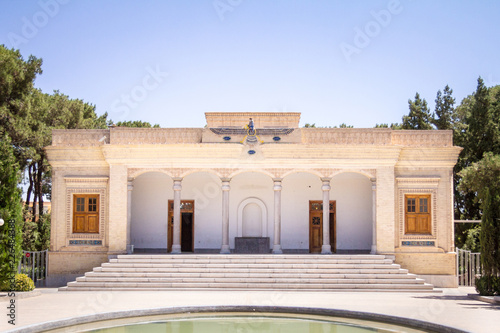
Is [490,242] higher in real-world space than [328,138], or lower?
lower

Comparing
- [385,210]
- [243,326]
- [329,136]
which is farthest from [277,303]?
[329,136]

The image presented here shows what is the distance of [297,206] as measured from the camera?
74.3 feet

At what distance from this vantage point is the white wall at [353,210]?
22.4m

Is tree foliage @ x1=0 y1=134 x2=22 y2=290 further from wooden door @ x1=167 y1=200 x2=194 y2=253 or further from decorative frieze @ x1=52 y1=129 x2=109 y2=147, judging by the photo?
wooden door @ x1=167 y1=200 x2=194 y2=253

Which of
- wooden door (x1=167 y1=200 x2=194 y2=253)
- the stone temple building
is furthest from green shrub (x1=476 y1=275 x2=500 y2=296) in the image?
wooden door (x1=167 y1=200 x2=194 y2=253)

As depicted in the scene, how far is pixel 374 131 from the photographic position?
20.2 meters

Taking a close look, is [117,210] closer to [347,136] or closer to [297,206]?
[297,206]

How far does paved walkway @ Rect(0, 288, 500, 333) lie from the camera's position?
12.1m

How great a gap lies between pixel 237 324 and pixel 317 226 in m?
10.8

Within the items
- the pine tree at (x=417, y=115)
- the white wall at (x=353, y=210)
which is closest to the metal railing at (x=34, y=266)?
the white wall at (x=353, y=210)

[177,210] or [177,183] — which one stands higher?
[177,183]

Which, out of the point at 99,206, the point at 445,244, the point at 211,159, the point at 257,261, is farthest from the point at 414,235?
the point at 99,206

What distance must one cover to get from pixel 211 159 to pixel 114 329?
9.45 metres

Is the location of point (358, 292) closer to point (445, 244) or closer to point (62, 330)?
point (445, 244)
